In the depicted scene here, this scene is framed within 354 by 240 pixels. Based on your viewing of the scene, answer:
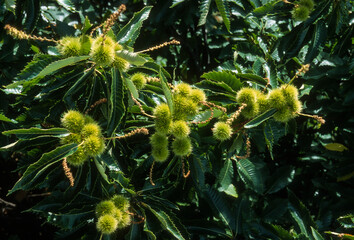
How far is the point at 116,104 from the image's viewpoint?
1.45 m

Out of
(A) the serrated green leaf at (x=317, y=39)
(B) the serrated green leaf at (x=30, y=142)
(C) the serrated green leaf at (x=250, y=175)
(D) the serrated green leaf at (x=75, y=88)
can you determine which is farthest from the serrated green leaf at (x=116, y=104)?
(A) the serrated green leaf at (x=317, y=39)

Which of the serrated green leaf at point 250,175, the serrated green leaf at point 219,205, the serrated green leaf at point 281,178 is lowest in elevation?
the serrated green leaf at point 281,178

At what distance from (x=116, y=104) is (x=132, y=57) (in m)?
0.20

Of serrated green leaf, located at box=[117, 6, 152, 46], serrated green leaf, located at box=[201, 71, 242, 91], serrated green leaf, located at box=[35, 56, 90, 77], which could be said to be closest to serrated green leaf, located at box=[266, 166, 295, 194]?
serrated green leaf, located at box=[201, 71, 242, 91]

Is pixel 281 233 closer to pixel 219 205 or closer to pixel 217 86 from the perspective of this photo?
pixel 219 205

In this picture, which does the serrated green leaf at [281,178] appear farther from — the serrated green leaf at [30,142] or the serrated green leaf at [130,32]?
the serrated green leaf at [30,142]

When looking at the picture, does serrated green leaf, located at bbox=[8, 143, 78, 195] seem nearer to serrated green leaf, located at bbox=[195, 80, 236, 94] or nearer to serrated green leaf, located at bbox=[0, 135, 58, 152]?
→ serrated green leaf, located at bbox=[0, 135, 58, 152]

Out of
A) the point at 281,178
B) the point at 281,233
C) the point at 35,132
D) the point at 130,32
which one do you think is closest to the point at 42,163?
the point at 35,132

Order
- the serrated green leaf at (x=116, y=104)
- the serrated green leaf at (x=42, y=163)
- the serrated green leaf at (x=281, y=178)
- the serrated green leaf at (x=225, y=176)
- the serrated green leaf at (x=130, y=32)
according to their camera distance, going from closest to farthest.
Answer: the serrated green leaf at (x=42, y=163) → the serrated green leaf at (x=116, y=104) → the serrated green leaf at (x=130, y=32) → the serrated green leaf at (x=225, y=176) → the serrated green leaf at (x=281, y=178)

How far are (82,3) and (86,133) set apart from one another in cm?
137

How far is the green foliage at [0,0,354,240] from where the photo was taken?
1.50 m

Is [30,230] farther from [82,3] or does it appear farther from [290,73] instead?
[290,73]

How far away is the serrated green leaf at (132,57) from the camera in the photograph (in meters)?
1.42

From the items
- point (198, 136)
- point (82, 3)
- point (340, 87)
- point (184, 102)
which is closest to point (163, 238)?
point (198, 136)
